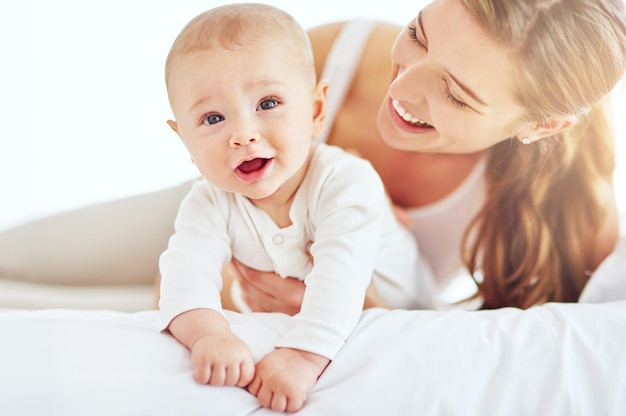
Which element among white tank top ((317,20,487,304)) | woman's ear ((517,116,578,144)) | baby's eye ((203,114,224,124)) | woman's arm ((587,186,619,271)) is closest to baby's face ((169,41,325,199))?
baby's eye ((203,114,224,124))

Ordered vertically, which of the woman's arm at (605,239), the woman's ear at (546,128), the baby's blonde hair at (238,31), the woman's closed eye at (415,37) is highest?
the baby's blonde hair at (238,31)

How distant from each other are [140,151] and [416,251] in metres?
0.53

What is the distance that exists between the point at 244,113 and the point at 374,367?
12.9 inches

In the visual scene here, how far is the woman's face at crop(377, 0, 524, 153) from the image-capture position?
822mm

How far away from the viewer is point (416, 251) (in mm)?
1167

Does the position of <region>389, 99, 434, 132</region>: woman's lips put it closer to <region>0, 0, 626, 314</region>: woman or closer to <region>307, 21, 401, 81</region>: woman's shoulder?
<region>0, 0, 626, 314</region>: woman

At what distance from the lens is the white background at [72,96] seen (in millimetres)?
1262

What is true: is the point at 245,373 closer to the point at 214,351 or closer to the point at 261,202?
the point at 214,351

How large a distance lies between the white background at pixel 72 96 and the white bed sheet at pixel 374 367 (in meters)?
0.50

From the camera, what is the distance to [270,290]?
97 cm

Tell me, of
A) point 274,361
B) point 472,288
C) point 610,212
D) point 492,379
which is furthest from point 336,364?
point 610,212

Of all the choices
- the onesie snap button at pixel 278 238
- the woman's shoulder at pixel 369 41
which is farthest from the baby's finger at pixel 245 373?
the woman's shoulder at pixel 369 41

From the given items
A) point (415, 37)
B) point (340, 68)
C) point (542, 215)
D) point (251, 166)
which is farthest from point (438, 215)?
point (251, 166)

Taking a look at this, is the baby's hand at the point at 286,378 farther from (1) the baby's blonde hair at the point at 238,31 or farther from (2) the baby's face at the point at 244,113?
(1) the baby's blonde hair at the point at 238,31
